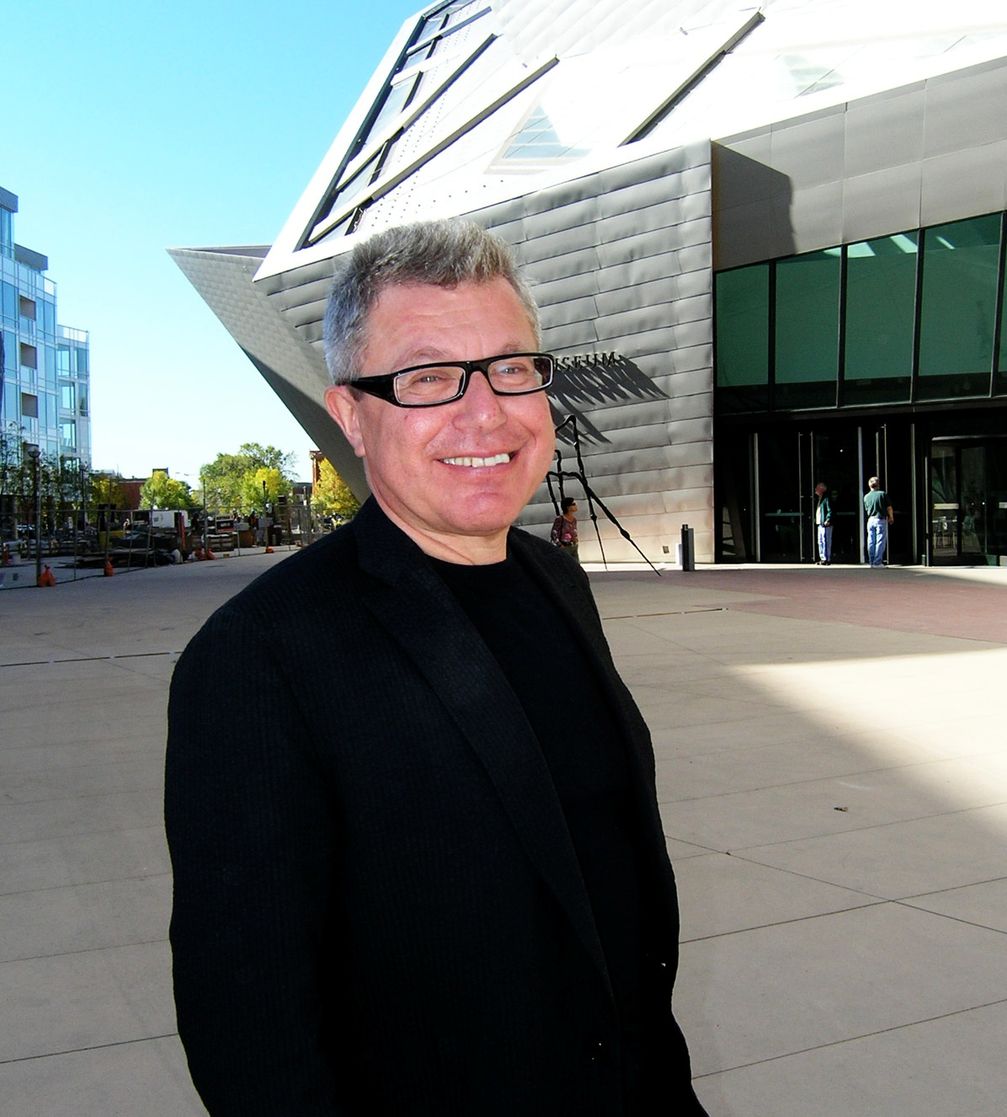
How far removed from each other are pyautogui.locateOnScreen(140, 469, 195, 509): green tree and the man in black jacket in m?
140

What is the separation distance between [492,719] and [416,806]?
0.54ft

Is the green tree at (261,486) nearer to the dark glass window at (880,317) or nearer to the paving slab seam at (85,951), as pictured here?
the dark glass window at (880,317)

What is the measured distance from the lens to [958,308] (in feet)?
80.0

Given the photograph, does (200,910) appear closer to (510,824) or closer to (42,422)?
(510,824)

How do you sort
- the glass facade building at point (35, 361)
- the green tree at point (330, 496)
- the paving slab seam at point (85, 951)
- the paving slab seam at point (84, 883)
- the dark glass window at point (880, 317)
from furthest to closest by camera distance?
the green tree at point (330, 496)
the glass facade building at point (35, 361)
the dark glass window at point (880, 317)
the paving slab seam at point (84, 883)
the paving slab seam at point (85, 951)

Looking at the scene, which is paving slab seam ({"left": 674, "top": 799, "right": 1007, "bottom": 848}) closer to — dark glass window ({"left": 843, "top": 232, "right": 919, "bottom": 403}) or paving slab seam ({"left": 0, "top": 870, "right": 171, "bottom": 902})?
paving slab seam ({"left": 0, "top": 870, "right": 171, "bottom": 902})

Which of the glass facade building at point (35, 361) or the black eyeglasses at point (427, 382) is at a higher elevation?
the glass facade building at point (35, 361)

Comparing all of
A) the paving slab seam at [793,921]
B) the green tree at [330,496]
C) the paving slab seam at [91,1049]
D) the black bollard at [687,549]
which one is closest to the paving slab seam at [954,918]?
the paving slab seam at [793,921]

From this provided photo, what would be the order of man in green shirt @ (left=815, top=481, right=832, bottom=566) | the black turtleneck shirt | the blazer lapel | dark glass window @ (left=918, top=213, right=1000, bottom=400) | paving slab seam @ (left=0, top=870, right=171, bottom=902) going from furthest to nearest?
man in green shirt @ (left=815, top=481, right=832, bottom=566) < dark glass window @ (left=918, top=213, right=1000, bottom=400) < paving slab seam @ (left=0, top=870, right=171, bottom=902) < the black turtleneck shirt < the blazer lapel

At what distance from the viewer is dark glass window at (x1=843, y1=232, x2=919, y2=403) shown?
2484 cm

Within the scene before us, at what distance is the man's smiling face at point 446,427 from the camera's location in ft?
6.21

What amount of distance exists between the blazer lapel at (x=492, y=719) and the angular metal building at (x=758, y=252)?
23.9m

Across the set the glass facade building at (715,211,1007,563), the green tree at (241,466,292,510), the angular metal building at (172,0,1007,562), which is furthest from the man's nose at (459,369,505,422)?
the green tree at (241,466,292,510)

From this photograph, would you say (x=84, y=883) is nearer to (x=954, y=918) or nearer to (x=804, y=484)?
(x=954, y=918)
